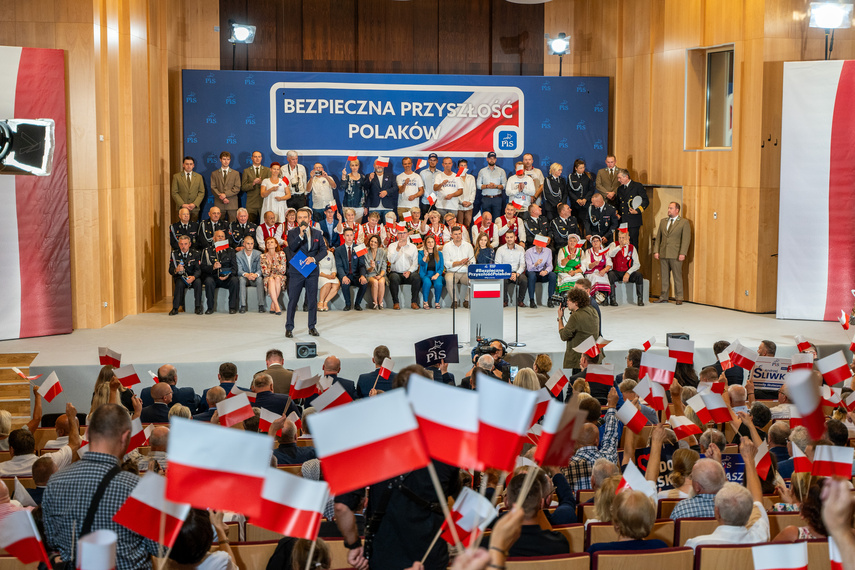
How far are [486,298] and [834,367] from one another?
4313 millimetres

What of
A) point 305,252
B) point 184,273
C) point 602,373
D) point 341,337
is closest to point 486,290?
point 341,337

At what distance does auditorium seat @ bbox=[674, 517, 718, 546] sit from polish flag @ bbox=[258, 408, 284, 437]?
7.74ft

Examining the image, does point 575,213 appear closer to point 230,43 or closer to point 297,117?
point 297,117

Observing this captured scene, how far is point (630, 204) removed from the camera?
13.1 meters

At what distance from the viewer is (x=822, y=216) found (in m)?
11.4

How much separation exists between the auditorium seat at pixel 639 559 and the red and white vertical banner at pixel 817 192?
8814mm

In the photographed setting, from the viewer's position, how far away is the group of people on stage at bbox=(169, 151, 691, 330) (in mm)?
11992

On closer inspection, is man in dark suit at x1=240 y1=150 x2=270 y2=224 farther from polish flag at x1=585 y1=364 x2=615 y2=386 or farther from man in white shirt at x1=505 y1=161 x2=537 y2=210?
polish flag at x1=585 y1=364 x2=615 y2=386

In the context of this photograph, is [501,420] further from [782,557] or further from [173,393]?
[173,393]

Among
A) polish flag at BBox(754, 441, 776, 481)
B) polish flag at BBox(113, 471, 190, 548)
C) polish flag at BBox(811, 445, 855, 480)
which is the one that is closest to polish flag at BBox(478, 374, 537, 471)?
polish flag at BBox(113, 471, 190, 548)

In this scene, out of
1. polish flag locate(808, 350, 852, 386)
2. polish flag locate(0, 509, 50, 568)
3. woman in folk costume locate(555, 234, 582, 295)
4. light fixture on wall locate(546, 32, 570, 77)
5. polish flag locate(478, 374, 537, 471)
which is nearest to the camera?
polish flag locate(478, 374, 537, 471)

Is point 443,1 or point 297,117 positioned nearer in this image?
point 297,117

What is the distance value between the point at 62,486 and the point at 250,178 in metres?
10.2

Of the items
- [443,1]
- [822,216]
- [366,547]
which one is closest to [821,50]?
[822,216]
